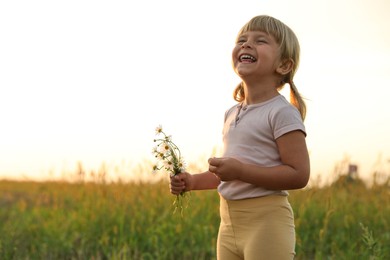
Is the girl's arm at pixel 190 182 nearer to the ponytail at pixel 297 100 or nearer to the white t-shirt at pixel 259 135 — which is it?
the white t-shirt at pixel 259 135

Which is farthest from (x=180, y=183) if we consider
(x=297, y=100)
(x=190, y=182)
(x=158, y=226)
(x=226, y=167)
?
(x=158, y=226)

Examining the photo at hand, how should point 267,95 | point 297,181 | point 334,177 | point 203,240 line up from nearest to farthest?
point 297,181, point 267,95, point 203,240, point 334,177

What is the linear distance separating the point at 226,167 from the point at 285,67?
543 mm

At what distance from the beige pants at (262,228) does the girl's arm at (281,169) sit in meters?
0.10

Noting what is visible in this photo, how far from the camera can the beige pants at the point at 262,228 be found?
250 cm

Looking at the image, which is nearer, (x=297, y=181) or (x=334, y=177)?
(x=297, y=181)

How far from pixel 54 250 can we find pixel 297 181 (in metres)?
2.75

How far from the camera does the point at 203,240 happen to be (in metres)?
4.61

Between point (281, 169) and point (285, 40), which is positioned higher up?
point (285, 40)

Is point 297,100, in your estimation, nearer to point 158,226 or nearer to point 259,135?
point 259,135

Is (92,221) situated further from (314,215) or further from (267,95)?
(267,95)

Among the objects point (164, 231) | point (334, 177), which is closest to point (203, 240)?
point (164, 231)

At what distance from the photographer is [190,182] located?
2.74 meters

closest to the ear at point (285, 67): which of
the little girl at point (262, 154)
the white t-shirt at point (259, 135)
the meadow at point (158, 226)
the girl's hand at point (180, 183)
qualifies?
the little girl at point (262, 154)
